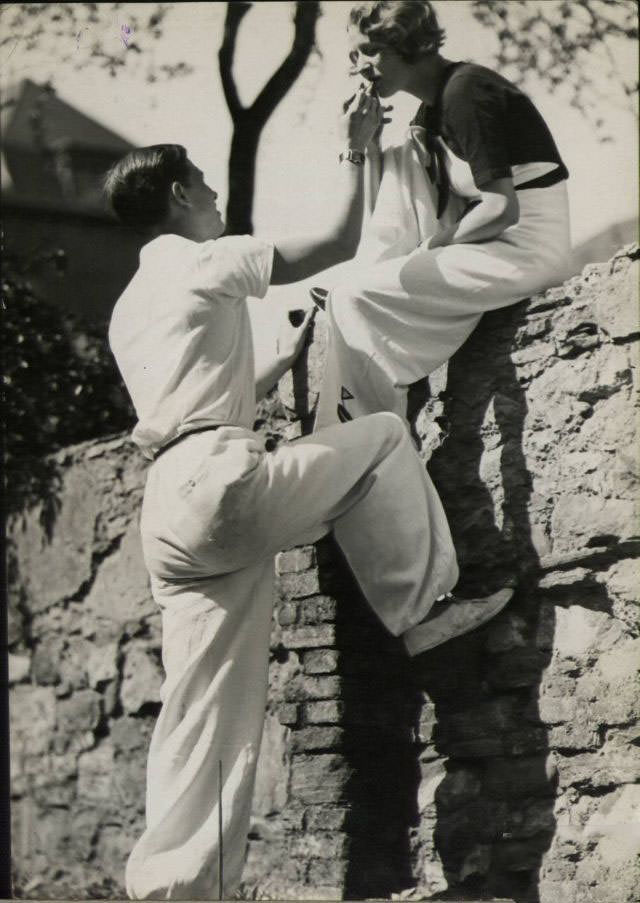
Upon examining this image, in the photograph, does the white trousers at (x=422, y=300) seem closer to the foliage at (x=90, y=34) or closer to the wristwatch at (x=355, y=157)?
the wristwatch at (x=355, y=157)

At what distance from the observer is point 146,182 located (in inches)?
197

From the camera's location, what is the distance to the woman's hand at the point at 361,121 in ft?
16.0

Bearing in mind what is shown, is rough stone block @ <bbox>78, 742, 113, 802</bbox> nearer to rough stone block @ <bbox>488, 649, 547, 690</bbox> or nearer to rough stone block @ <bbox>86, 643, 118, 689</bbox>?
rough stone block @ <bbox>86, 643, 118, 689</bbox>

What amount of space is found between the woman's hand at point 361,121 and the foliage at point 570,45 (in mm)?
438

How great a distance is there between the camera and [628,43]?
5078 mm

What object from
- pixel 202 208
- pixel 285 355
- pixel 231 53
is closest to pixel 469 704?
pixel 285 355

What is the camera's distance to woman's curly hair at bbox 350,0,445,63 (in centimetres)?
497

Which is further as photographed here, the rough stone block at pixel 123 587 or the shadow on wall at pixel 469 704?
the rough stone block at pixel 123 587

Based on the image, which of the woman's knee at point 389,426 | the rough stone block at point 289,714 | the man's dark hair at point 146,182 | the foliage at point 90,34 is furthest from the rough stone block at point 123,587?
the foliage at point 90,34

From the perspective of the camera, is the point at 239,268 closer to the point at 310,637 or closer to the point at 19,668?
the point at 310,637

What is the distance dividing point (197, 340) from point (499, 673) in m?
1.22

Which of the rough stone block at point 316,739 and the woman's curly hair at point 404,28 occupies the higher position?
the woman's curly hair at point 404,28

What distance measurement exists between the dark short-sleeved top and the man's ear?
2.50 feet

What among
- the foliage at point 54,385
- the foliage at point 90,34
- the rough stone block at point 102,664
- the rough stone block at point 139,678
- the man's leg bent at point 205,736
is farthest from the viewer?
the foliage at point 54,385
